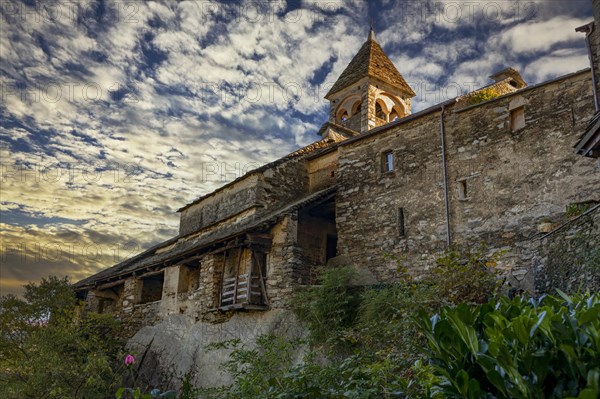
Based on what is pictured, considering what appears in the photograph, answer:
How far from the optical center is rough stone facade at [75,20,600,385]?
12.2 metres

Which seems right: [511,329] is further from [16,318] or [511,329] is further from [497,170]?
[16,318]

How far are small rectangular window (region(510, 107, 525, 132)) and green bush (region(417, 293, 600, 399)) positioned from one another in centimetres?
1055

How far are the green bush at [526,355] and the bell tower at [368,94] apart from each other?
71.7 ft

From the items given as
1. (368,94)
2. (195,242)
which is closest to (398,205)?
(195,242)

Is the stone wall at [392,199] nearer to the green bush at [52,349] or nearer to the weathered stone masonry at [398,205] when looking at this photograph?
the weathered stone masonry at [398,205]

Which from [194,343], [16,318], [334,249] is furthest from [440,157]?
[16,318]

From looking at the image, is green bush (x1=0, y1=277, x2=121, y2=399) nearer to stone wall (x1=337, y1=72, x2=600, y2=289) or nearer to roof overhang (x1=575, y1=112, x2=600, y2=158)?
stone wall (x1=337, y1=72, x2=600, y2=289)

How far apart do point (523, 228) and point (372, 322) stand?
4.43 metres

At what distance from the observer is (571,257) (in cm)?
943

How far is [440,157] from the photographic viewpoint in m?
14.5

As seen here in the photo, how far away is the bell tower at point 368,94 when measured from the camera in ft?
84.5

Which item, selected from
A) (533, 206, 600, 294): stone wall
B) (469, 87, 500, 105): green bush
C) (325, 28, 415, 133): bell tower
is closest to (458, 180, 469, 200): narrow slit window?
(469, 87, 500, 105): green bush

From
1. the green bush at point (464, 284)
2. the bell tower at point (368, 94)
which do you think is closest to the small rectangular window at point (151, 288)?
the bell tower at point (368, 94)

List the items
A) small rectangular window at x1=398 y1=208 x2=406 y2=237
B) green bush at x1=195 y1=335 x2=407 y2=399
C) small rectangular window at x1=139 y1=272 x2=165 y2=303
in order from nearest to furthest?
green bush at x1=195 y1=335 x2=407 y2=399 < small rectangular window at x1=398 y1=208 x2=406 y2=237 < small rectangular window at x1=139 y1=272 x2=165 y2=303
